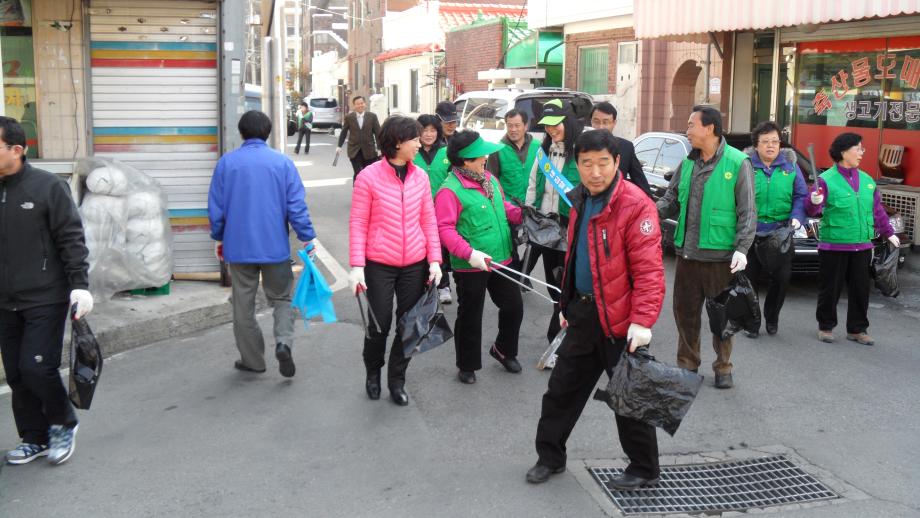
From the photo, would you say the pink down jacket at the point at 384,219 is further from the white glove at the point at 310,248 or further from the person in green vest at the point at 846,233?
the person in green vest at the point at 846,233

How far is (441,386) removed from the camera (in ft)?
20.7

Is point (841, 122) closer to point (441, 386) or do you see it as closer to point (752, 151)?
point (752, 151)

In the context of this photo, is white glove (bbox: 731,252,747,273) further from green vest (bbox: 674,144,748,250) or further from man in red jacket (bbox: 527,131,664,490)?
man in red jacket (bbox: 527,131,664,490)

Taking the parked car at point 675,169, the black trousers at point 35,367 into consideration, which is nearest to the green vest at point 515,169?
the parked car at point 675,169

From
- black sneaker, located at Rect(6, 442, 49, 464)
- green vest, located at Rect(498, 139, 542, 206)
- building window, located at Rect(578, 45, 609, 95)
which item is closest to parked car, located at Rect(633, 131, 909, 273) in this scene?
green vest, located at Rect(498, 139, 542, 206)

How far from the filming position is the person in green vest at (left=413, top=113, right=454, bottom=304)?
327 inches

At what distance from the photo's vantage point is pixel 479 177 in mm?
6168

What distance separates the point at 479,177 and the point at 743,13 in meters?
8.66

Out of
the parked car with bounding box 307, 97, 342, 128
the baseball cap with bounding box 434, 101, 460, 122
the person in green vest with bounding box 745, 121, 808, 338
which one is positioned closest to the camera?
the person in green vest with bounding box 745, 121, 808, 338

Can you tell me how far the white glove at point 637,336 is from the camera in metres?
4.12

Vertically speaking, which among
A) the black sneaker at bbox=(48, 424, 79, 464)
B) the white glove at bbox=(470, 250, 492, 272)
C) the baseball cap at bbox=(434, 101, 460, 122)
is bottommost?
the black sneaker at bbox=(48, 424, 79, 464)

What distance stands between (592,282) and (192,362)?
3618 millimetres

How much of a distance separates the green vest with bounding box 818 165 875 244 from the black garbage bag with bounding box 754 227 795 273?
0.36 m

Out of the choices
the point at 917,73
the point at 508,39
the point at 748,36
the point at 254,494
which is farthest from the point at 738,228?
the point at 508,39
